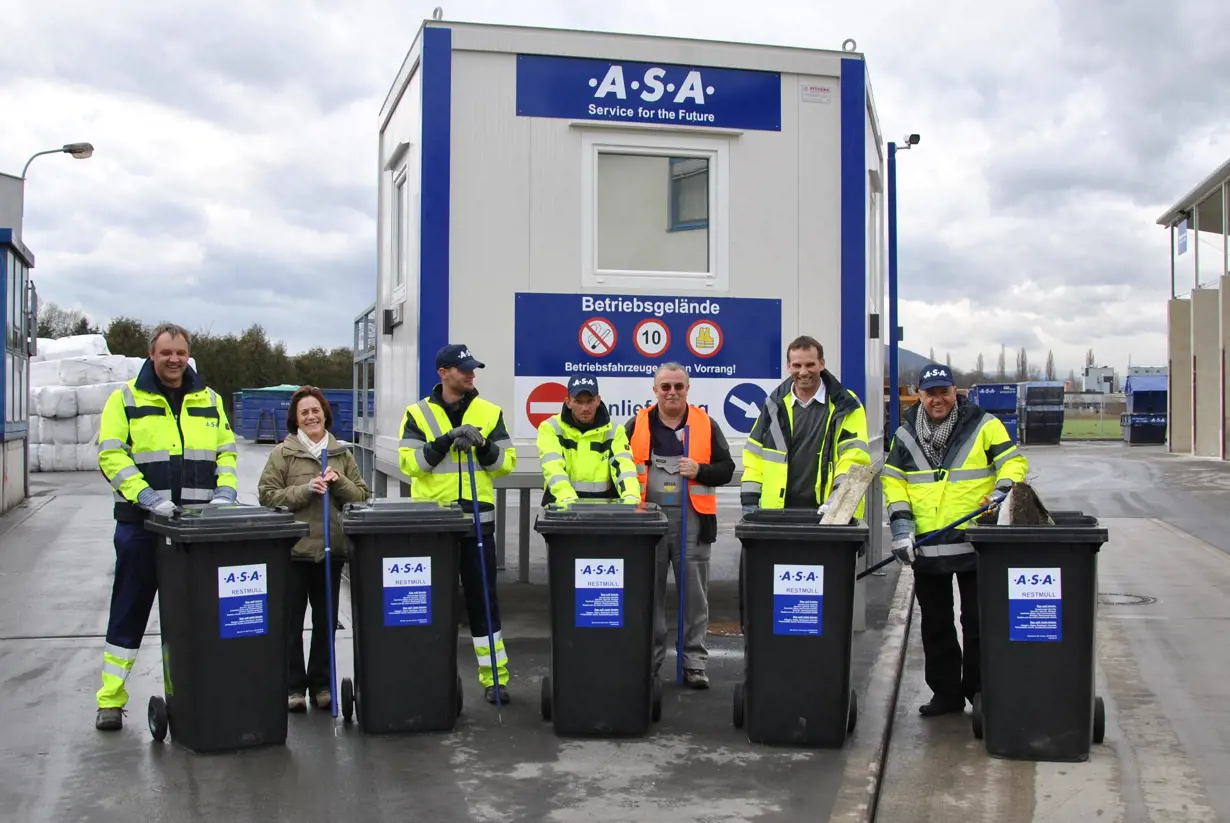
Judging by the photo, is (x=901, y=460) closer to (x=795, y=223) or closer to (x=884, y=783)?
(x=884, y=783)

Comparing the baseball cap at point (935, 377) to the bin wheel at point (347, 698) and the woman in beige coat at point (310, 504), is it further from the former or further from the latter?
the bin wheel at point (347, 698)

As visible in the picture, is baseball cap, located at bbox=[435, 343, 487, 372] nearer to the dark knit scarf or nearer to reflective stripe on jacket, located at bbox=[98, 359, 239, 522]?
reflective stripe on jacket, located at bbox=[98, 359, 239, 522]

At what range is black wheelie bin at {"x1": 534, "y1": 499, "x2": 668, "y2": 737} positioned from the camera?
221 inches

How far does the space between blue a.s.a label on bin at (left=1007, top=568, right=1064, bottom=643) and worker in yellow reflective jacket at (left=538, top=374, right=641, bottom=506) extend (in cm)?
183

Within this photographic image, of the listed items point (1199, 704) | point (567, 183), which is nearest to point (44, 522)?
point (567, 183)

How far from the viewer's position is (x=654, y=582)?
566 cm

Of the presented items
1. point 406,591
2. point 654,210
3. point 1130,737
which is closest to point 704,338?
point 654,210

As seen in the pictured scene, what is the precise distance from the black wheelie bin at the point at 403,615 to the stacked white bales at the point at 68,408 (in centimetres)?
2050

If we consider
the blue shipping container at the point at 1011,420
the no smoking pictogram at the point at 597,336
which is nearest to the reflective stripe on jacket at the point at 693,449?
the no smoking pictogram at the point at 597,336

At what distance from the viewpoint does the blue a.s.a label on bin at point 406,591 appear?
563 cm

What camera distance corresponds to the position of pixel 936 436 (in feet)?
19.5

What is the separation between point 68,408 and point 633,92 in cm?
1996

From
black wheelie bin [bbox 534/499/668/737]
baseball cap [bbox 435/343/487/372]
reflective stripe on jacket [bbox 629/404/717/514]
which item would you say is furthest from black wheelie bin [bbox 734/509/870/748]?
baseball cap [bbox 435/343/487/372]

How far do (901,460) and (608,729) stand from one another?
1878mm
